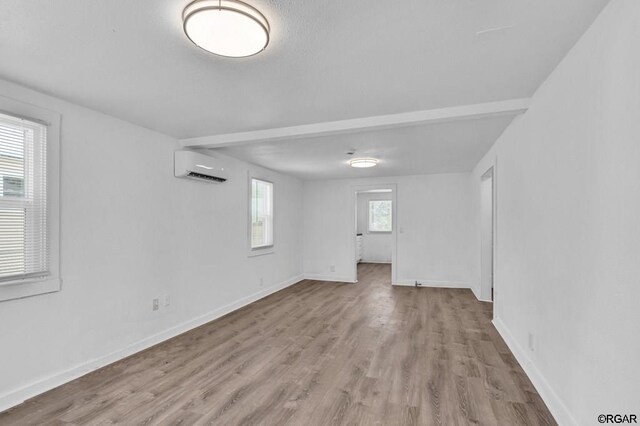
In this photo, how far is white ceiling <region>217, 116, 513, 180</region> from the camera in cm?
349

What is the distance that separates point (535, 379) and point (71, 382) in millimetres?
3786

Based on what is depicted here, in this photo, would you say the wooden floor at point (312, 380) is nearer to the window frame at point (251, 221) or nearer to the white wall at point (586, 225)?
the white wall at point (586, 225)

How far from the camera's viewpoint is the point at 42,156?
8.18ft

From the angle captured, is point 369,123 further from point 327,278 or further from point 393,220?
point 327,278

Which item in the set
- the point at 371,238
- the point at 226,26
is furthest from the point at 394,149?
the point at 371,238

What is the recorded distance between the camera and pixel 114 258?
10.1 ft

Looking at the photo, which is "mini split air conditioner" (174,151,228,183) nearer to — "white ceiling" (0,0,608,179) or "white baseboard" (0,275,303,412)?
"white ceiling" (0,0,608,179)

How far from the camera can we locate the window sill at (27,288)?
227 centimetres

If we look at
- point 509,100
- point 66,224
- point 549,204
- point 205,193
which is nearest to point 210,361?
point 66,224

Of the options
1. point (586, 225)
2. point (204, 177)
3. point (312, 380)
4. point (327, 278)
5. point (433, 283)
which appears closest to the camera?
point (586, 225)

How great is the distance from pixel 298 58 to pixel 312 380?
2482 mm

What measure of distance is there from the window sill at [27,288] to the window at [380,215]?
878 cm

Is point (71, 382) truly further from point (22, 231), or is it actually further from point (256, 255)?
point (256, 255)

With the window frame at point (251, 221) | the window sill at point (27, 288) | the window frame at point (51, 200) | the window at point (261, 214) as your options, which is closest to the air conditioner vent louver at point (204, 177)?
the window frame at point (251, 221)
